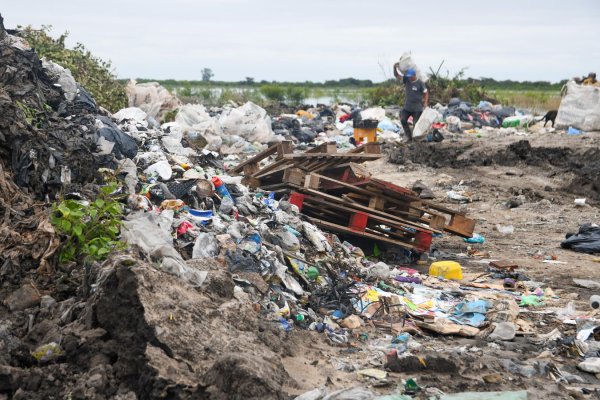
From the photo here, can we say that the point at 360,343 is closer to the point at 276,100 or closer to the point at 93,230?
the point at 93,230

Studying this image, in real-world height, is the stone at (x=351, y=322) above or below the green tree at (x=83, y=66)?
below

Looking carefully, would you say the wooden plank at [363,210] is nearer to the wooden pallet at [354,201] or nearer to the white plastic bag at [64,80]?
the wooden pallet at [354,201]

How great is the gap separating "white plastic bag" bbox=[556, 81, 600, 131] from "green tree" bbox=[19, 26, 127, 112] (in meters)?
9.29

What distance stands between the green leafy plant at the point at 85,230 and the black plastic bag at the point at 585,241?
16.3 feet

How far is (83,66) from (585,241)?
8561 millimetres

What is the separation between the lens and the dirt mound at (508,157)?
12.5 metres

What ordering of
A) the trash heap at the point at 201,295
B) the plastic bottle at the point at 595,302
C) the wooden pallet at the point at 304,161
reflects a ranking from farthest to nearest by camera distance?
the wooden pallet at the point at 304,161
the plastic bottle at the point at 595,302
the trash heap at the point at 201,295

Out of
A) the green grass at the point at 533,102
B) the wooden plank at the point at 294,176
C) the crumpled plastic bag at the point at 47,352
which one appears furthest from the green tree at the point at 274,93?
the crumpled plastic bag at the point at 47,352

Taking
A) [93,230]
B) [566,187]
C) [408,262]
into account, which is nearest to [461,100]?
[566,187]

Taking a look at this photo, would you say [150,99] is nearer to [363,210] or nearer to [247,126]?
[247,126]

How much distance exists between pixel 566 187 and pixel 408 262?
4.82 meters

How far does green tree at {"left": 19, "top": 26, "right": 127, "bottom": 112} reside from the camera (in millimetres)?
11781

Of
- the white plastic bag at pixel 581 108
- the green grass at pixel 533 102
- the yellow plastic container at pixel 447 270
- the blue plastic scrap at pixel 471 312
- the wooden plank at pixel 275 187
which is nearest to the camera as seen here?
the blue plastic scrap at pixel 471 312

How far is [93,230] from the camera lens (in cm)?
453
